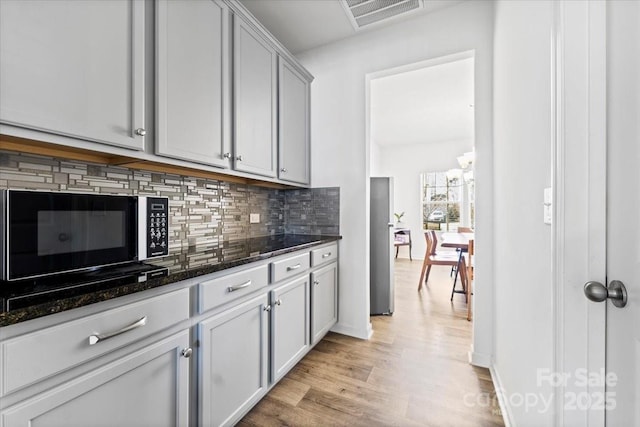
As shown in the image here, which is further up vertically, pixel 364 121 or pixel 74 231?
pixel 364 121

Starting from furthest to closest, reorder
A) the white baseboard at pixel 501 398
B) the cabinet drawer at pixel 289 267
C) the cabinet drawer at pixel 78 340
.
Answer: the cabinet drawer at pixel 289 267 → the white baseboard at pixel 501 398 → the cabinet drawer at pixel 78 340

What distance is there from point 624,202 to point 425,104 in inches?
152

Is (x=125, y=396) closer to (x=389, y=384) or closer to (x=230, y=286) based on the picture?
(x=230, y=286)

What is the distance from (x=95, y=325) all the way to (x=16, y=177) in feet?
2.45

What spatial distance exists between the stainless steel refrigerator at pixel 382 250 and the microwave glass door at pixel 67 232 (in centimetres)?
231

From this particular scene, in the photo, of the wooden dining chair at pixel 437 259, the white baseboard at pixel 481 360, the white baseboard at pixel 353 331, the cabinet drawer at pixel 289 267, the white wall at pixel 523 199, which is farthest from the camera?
the wooden dining chair at pixel 437 259

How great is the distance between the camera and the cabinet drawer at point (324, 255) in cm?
202

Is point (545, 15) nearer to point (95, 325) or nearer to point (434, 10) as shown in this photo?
point (434, 10)

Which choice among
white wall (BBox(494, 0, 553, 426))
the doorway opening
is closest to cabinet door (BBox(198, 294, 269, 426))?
white wall (BBox(494, 0, 553, 426))

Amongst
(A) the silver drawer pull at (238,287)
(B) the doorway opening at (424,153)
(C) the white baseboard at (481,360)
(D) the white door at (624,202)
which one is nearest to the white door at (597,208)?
(D) the white door at (624,202)

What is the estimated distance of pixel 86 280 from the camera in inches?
34.3

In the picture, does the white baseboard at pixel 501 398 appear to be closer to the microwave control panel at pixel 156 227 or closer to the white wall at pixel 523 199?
the white wall at pixel 523 199

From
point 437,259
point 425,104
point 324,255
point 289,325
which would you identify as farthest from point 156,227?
point 425,104

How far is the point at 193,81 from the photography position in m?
1.38
